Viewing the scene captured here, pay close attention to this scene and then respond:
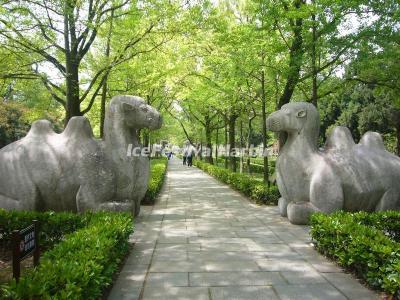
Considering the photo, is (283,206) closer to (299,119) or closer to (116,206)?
(299,119)

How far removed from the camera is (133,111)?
806 cm

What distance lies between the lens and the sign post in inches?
140

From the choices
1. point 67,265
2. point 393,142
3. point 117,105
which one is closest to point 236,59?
point 117,105

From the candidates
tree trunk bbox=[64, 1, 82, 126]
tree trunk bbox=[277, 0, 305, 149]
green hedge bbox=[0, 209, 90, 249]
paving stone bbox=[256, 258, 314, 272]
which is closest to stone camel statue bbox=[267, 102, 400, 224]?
tree trunk bbox=[277, 0, 305, 149]

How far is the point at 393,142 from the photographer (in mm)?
30234

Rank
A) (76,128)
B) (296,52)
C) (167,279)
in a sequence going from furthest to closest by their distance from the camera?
(296,52), (76,128), (167,279)

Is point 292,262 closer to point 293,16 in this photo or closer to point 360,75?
point 293,16

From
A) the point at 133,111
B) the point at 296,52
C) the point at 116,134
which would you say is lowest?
the point at 116,134

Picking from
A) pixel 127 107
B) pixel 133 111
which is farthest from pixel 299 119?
pixel 127 107

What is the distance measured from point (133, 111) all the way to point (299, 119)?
3.79 meters

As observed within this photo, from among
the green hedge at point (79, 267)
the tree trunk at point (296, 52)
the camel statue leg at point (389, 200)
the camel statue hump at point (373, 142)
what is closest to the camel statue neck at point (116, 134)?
the green hedge at point (79, 267)

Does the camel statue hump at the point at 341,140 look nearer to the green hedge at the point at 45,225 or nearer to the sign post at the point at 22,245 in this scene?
the green hedge at the point at 45,225

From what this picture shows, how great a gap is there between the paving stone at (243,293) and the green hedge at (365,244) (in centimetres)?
125

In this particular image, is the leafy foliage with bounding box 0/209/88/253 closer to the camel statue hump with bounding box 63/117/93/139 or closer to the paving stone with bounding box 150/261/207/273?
the paving stone with bounding box 150/261/207/273
